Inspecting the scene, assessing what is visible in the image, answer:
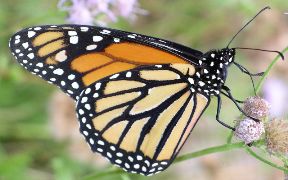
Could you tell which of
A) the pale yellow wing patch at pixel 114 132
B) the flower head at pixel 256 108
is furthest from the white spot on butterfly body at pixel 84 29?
the flower head at pixel 256 108

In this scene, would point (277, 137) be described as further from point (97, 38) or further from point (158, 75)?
point (97, 38)

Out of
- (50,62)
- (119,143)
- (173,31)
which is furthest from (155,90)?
(173,31)

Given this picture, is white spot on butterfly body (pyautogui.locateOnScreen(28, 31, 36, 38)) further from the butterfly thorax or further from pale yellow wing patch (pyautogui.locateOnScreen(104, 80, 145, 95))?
the butterfly thorax

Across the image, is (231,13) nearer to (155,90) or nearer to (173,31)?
(173,31)

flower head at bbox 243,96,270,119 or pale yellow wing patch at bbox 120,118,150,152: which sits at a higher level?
pale yellow wing patch at bbox 120,118,150,152

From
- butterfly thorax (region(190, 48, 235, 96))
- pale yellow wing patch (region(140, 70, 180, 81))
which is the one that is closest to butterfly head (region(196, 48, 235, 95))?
butterfly thorax (region(190, 48, 235, 96))
